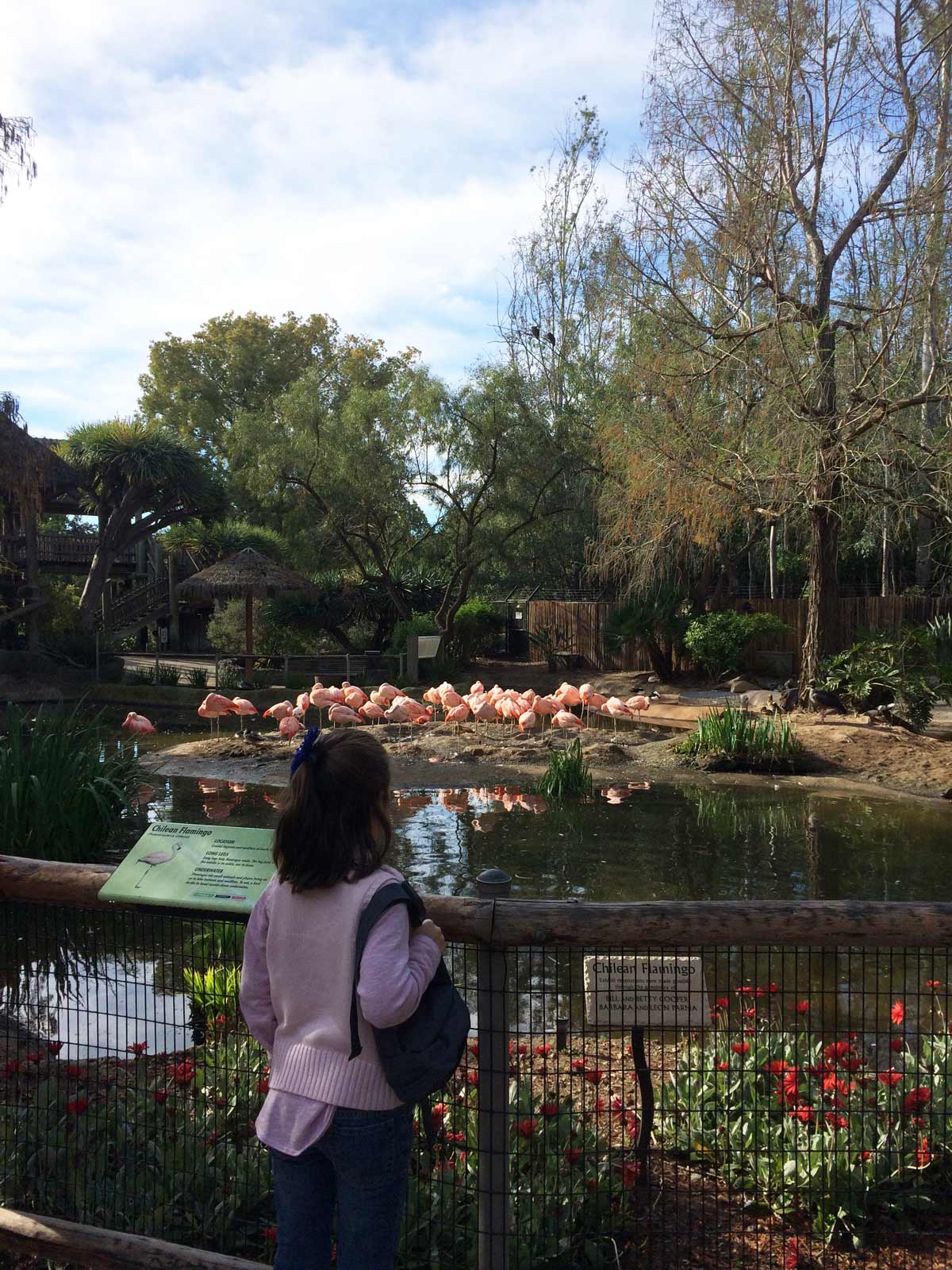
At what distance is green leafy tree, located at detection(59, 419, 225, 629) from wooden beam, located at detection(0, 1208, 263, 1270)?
26.3 metres

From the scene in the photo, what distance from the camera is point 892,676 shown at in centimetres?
1398

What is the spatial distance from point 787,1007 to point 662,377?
424 inches

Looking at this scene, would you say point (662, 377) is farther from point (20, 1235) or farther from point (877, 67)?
point (20, 1235)

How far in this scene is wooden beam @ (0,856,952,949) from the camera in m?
2.49

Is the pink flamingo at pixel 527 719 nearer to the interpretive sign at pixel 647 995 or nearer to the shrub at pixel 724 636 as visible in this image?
the shrub at pixel 724 636

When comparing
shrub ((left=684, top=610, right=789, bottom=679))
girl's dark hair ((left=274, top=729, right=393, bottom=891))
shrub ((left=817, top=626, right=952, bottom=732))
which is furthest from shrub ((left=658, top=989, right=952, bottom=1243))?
shrub ((left=684, top=610, right=789, bottom=679))

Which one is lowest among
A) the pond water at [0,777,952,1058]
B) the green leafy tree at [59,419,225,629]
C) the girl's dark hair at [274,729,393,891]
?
the pond water at [0,777,952,1058]

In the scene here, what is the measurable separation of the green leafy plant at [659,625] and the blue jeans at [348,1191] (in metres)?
20.0

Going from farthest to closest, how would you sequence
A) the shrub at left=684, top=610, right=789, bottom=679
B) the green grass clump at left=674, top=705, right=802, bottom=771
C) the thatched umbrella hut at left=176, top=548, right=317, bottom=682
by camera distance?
the thatched umbrella hut at left=176, top=548, right=317, bottom=682
the shrub at left=684, top=610, right=789, bottom=679
the green grass clump at left=674, top=705, right=802, bottom=771

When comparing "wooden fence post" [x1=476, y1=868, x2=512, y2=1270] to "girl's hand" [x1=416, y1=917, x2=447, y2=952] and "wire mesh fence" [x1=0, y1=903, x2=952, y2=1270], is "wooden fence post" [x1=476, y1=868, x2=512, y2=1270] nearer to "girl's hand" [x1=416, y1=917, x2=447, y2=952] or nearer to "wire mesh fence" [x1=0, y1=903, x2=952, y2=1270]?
"wire mesh fence" [x1=0, y1=903, x2=952, y2=1270]

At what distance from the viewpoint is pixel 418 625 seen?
24688 mm

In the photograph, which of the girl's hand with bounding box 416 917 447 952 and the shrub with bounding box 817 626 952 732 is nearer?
the girl's hand with bounding box 416 917 447 952

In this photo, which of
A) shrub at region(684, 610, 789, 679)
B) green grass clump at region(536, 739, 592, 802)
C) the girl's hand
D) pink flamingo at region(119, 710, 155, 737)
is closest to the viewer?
the girl's hand

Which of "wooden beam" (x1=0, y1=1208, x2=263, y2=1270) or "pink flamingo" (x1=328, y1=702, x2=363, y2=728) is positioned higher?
"pink flamingo" (x1=328, y1=702, x2=363, y2=728)
